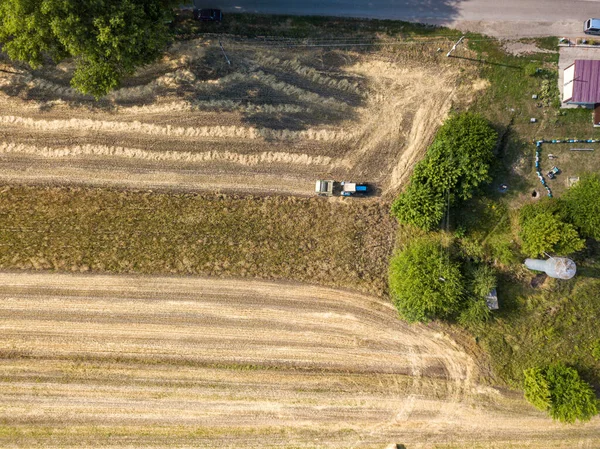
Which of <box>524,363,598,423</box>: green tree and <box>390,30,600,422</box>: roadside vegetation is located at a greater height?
<box>390,30,600,422</box>: roadside vegetation

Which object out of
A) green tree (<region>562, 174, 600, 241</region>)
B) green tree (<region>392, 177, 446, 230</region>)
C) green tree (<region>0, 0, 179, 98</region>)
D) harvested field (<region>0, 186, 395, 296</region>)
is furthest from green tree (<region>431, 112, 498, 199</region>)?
green tree (<region>0, 0, 179, 98</region>)

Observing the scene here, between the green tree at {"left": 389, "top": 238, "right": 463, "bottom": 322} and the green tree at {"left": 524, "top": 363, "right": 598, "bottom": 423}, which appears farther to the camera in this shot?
the green tree at {"left": 524, "top": 363, "right": 598, "bottom": 423}

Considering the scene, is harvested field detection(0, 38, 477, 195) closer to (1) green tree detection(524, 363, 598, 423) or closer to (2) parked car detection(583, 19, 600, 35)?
(2) parked car detection(583, 19, 600, 35)

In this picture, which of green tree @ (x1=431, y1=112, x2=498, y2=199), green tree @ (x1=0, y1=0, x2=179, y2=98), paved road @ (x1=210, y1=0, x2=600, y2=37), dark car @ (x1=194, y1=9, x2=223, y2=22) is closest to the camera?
green tree @ (x1=0, y1=0, x2=179, y2=98)

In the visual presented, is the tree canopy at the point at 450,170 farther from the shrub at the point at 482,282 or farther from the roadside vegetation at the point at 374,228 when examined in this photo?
the shrub at the point at 482,282

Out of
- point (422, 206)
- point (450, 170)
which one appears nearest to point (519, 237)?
point (450, 170)

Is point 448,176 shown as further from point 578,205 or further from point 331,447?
point 331,447

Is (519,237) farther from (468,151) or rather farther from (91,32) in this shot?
(91,32)
